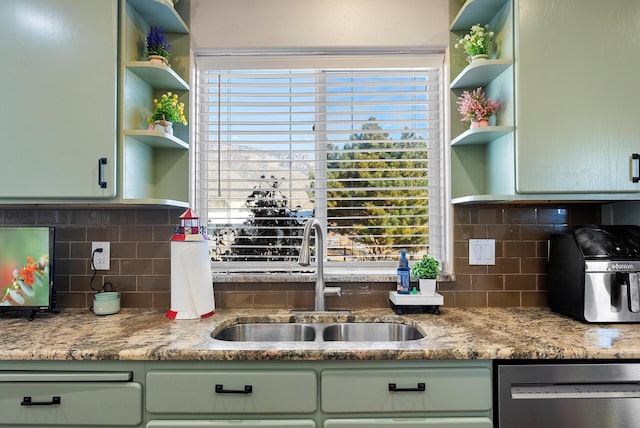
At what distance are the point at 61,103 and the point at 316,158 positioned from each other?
3.78 ft

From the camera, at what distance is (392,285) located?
2008 mm

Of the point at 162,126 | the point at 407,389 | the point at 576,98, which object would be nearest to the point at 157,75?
the point at 162,126

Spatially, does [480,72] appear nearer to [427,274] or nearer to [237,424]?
[427,274]

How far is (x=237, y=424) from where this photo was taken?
1339mm

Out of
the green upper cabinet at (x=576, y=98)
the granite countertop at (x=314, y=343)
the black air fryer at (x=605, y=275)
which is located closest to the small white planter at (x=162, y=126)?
A: the granite countertop at (x=314, y=343)

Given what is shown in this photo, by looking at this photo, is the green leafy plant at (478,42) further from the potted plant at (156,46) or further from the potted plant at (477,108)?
Answer: the potted plant at (156,46)

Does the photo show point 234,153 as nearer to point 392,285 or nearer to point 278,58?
point 278,58

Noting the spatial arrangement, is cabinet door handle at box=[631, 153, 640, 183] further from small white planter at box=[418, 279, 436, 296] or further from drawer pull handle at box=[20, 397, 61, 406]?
drawer pull handle at box=[20, 397, 61, 406]

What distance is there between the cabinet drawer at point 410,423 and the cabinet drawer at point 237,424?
0.08m

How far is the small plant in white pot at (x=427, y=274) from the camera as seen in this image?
1.88 metres

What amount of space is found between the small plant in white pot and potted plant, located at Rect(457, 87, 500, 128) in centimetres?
65

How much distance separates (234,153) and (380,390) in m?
1.38

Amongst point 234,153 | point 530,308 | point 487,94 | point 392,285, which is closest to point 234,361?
point 392,285

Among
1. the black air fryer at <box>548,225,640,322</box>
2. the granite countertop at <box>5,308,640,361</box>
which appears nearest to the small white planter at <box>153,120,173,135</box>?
the granite countertop at <box>5,308,640,361</box>
